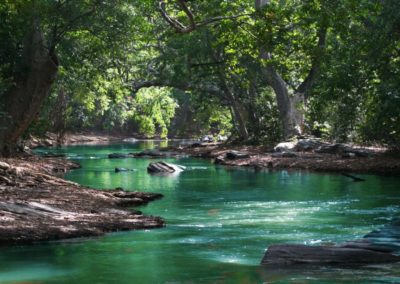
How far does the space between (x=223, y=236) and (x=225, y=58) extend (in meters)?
25.3

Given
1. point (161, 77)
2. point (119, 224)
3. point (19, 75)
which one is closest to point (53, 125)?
point (161, 77)

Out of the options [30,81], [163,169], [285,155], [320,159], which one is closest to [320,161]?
[320,159]

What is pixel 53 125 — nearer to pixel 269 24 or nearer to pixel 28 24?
pixel 28 24

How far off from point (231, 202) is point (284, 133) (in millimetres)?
18541

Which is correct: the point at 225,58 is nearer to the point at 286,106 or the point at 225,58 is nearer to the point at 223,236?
the point at 286,106

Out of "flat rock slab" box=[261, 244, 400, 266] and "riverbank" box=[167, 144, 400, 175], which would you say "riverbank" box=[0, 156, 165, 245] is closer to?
"flat rock slab" box=[261, 244, 400, 266]

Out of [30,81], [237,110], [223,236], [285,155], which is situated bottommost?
[223,236]

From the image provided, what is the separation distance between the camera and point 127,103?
67.0 metres

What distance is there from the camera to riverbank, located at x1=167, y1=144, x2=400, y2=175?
1053 inches

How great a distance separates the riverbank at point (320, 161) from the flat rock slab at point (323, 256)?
51.5 ft

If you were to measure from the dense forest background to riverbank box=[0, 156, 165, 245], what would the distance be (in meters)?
2.86

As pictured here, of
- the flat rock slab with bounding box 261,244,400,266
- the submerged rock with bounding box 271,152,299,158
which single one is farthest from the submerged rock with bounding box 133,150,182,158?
the flat rock slab with bounding box 261,244,400,266

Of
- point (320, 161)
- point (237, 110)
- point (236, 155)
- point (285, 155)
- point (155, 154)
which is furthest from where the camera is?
point (237, 110)

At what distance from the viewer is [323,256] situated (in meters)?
10.4
